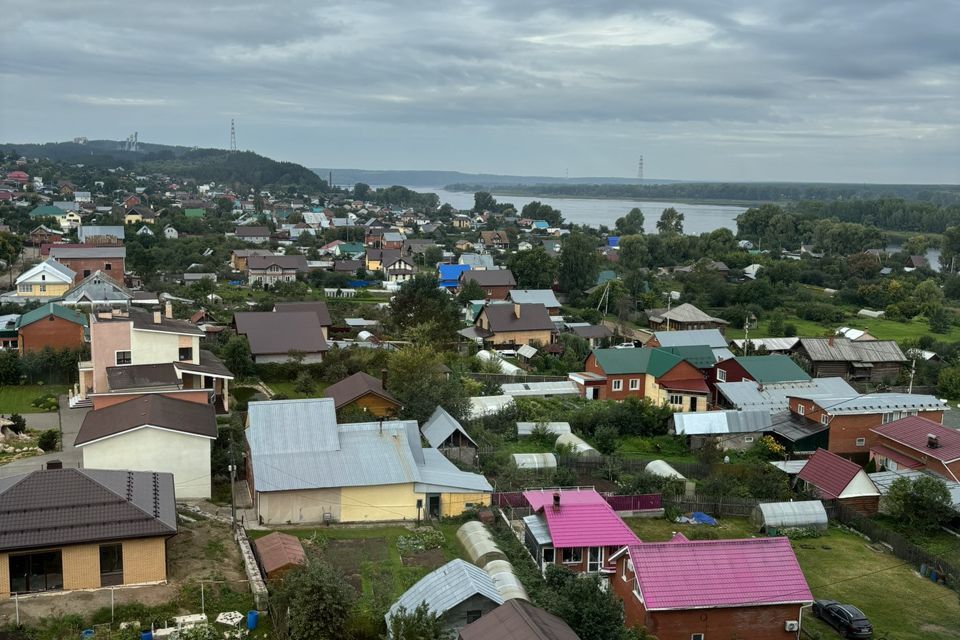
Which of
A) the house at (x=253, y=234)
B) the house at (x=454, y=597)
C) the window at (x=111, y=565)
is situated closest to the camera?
the house at (x=454, y=597)

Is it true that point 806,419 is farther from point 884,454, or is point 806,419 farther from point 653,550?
point 653,550

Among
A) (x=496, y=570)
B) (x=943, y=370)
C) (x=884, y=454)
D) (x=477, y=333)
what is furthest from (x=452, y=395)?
(x=943, y=370)

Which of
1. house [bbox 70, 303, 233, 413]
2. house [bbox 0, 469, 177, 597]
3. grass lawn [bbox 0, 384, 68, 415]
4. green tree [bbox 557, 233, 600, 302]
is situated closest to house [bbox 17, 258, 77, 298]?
grass lawn [bbox 0, 384, 68, 415]

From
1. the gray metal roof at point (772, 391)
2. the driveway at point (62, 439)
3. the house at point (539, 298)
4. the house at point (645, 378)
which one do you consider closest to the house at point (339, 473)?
the driveway at point (62, 439)

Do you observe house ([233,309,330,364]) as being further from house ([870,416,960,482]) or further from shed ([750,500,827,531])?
house ([870,416,960,482])

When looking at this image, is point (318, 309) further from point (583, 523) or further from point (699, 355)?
point (583, 523)

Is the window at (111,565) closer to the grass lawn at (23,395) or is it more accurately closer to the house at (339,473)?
the house at (339,473)
